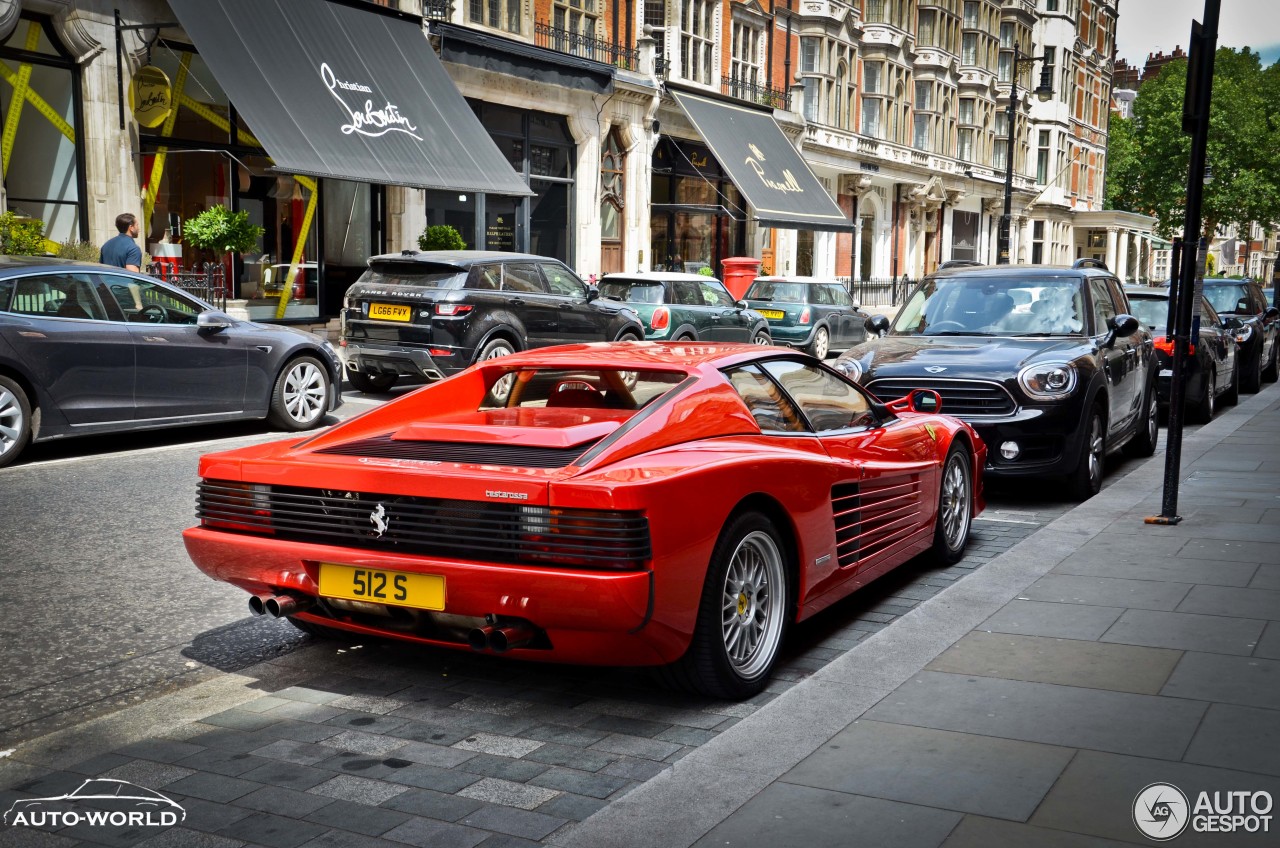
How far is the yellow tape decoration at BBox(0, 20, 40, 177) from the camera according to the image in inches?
639

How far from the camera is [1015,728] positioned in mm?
4016

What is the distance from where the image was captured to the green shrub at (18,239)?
46.5 feet

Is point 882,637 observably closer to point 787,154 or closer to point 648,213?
point 648,213

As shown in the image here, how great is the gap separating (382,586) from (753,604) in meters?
1.39

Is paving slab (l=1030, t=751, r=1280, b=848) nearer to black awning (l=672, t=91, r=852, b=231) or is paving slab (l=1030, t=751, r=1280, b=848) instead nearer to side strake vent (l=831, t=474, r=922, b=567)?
side strake vent (l=831, t=474, r=922, b=567)

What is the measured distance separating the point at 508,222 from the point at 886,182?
21.9 metres

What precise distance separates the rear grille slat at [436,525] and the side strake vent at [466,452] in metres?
0.23

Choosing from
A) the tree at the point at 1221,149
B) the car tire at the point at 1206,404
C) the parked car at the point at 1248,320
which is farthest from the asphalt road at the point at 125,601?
the tree at the point at 1221,149

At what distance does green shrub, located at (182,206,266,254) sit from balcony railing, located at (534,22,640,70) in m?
10.0

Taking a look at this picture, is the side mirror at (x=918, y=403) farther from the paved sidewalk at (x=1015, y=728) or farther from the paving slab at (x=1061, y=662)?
the paving slab at (x=1061, y=662)

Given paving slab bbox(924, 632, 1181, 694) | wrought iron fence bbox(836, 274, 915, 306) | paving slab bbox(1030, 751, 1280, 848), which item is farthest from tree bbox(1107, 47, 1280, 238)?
paving slab bbox(1030, 751, 1280, 848)

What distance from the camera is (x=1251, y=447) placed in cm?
1166

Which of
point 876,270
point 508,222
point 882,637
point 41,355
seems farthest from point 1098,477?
point 876,270

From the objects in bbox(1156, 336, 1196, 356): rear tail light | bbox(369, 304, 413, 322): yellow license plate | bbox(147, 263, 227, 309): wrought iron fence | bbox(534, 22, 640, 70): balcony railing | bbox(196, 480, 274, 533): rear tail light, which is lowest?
bbox(196, 480, 274, 533): rear tail light
